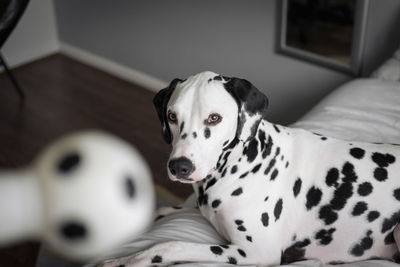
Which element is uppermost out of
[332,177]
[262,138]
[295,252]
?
[262,138]

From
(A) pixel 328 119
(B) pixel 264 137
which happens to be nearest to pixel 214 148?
(B) pixel 264 137

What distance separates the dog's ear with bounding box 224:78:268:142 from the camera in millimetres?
1389

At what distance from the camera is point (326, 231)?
60.1 inches

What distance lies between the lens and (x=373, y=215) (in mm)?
1480

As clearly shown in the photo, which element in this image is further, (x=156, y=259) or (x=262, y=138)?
(x=262, y=138)

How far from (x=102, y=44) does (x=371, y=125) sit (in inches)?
115

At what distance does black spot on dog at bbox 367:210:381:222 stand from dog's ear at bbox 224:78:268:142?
1.45 feet

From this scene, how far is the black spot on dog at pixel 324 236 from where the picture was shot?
1526 millimetres

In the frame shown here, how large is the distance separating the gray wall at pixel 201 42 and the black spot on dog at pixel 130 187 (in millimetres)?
2760

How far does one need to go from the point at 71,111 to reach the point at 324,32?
1.93m

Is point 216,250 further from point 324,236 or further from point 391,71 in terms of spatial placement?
point 391,71

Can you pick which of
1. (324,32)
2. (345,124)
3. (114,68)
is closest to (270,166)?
(345,124)

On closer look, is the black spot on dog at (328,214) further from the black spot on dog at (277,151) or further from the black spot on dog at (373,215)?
the black spot on dog at (277,151)

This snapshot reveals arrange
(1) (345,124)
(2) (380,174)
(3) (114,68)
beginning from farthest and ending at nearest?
(3) (114,68) < (1) (345,124) < (2) (380,174)
